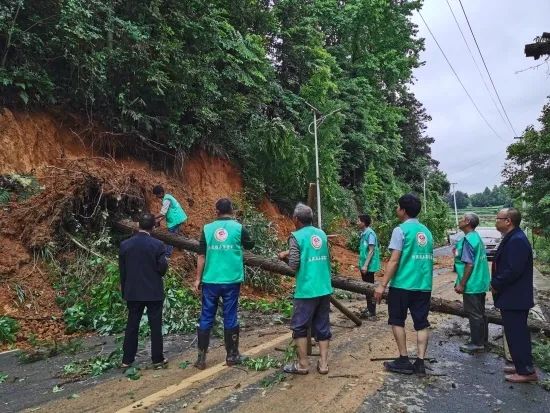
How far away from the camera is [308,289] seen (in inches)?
204

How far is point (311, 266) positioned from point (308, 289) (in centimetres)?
26

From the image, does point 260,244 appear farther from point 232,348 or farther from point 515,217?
point 515,217

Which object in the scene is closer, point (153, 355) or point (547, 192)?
point (153, 355)

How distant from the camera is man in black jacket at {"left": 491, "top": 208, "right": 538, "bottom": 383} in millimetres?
5227

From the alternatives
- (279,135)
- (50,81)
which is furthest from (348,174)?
(50,81)

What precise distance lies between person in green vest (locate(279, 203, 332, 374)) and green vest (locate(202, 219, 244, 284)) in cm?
70

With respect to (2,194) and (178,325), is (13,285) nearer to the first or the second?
(2,194)

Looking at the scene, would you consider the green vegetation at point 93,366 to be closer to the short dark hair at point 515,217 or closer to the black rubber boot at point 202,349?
the black rubber boot at point 202,349

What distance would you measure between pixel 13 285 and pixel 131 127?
222 inches

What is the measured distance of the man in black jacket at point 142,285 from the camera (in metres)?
5.65

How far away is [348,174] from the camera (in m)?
31.0

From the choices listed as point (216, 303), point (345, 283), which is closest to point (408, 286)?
point (216, 303)

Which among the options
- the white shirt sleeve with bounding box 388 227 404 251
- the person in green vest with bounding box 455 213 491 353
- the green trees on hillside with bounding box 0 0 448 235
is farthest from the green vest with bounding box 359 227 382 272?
the green trees on hillside with bounding box 0 0 448 235

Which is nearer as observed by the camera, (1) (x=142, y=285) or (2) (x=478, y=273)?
(1) (x=142, y=285)
